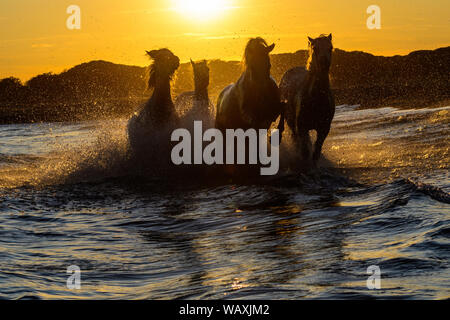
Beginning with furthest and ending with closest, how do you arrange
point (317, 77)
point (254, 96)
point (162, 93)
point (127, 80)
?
1. point (127, 80)
2. point (162, 93)
3. point (317, 77)
4. point (254, 96)

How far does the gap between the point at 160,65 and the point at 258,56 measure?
10.4ft

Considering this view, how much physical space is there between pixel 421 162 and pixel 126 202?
4956mm

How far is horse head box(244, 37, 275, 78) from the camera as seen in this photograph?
30.5 ft

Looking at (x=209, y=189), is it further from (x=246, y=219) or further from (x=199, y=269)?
(x=199, y=269)

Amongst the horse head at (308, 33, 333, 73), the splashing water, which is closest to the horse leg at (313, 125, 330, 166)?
the splashing water

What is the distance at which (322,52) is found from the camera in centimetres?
955

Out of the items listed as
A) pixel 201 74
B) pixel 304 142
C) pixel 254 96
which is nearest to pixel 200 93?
pixel 201 74

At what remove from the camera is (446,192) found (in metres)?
7.46

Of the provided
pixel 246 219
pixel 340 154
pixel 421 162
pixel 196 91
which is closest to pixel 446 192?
pixel 246 219

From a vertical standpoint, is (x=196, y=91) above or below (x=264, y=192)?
above

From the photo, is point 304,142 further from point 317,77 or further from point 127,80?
point 127,80

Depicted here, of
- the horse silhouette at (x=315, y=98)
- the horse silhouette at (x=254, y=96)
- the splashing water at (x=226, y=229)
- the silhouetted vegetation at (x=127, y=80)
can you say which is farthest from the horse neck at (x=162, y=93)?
the silhouetted vegetation at (x=127, y=80)

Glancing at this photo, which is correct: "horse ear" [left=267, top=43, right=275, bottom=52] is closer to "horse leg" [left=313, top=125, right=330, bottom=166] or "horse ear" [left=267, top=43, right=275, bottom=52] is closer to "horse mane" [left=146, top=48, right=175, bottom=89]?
"horse leg" [left=313, top=125, right=330, bottom=166]

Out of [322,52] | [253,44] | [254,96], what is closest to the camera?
[253,44]
